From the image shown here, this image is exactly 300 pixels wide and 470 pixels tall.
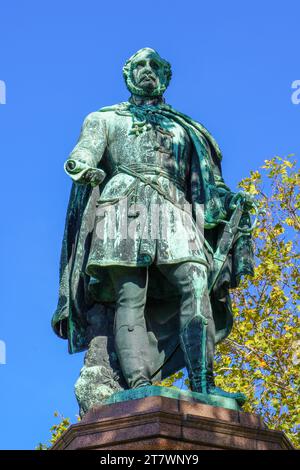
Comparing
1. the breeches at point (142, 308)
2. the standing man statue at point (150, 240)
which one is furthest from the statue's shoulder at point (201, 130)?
the breeches at point (142, 308)

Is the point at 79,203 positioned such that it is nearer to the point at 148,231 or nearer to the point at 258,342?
the point at 148,231

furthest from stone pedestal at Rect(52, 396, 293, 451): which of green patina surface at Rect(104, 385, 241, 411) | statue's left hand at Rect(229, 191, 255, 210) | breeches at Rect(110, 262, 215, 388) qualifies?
statue's left hand at Rect(229, 191, 255, 210)

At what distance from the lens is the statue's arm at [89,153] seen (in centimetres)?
1002

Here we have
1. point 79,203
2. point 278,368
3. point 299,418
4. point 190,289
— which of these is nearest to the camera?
point 190,289

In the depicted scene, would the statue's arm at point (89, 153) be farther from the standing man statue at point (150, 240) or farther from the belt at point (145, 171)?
the belt at point (145, 171)

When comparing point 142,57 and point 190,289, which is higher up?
point 142,57

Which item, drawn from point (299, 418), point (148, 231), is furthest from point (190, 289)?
point (299, 418)

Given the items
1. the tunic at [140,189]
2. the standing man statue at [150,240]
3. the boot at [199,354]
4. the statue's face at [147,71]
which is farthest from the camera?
the statue's face at [147,71]

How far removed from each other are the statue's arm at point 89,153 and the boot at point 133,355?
1.24 metres

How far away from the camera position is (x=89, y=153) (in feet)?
34.2

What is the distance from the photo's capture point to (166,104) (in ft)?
36.3

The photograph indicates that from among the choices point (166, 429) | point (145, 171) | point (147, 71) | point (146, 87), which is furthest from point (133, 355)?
point (147, 71)

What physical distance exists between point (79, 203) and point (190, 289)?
139 centimetres

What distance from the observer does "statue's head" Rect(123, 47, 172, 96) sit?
10.9m
